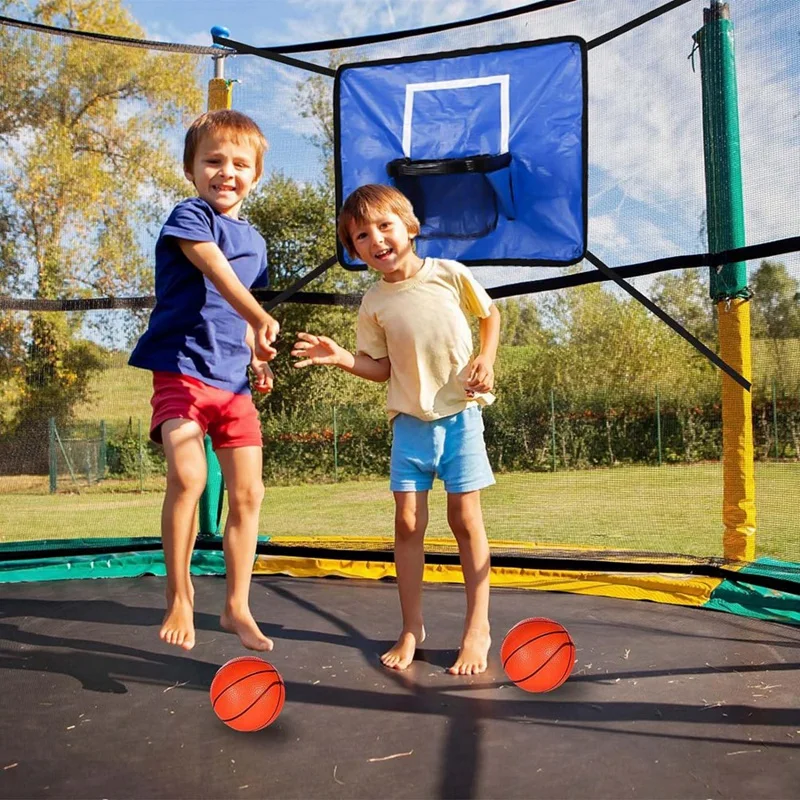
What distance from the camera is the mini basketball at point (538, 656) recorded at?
1.60 metres

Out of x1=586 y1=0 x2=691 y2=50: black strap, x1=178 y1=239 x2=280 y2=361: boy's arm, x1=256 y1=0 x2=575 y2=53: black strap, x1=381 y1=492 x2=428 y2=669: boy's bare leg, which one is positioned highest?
x1=256 y1=0 x2=575 y2=53: black strap

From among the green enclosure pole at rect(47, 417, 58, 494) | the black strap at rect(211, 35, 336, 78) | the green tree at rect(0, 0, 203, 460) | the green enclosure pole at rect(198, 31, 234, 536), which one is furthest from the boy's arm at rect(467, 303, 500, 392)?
the green enclosure pole at rect(47, 417, 58, 494)

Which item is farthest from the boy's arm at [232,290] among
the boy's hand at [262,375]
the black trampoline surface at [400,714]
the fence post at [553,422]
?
the fence post at [553,422]

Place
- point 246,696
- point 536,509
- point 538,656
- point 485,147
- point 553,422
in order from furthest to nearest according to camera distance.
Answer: point 536,509
point 553,422
point 485,147
point 538,656
point 246,696

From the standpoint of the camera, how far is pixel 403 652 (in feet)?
6.01

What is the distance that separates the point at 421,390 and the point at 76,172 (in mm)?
1931

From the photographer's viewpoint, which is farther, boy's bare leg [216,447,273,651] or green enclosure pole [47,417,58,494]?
green enclosure pole [47,417,58,494]

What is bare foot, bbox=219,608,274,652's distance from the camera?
1827mm

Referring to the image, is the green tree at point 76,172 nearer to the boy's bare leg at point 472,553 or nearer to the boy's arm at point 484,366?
the boy's arm at point 484,366

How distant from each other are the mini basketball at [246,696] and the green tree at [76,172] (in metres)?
1.92

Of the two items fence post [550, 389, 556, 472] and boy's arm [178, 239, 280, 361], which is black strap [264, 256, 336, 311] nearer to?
fence post [550, 389, 556, 472]

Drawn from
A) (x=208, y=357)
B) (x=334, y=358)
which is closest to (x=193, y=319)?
(x=208, y=357)

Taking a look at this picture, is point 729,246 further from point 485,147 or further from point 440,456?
point 440,456

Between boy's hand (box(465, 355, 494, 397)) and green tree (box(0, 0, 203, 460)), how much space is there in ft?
5.69
